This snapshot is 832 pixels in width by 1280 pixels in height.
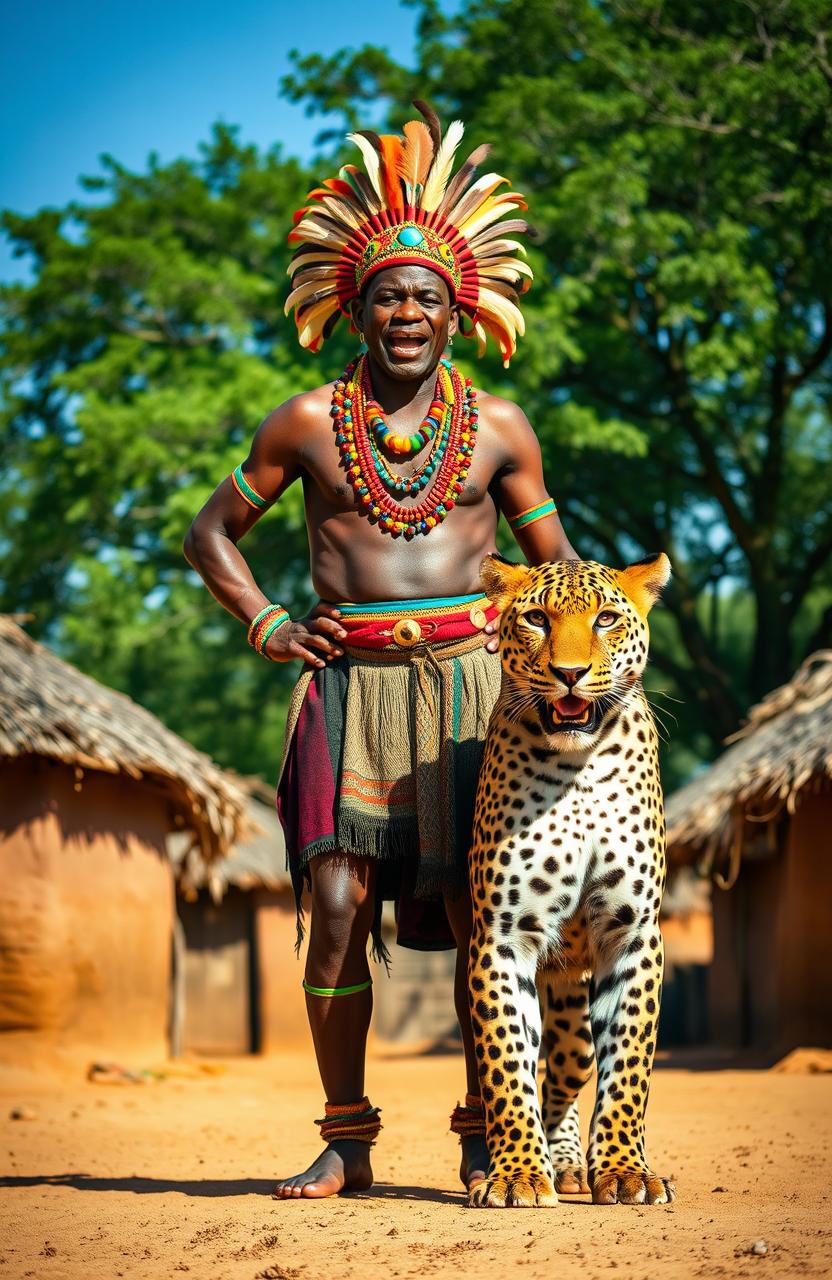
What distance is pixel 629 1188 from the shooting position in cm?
397

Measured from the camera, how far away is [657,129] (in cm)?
1582

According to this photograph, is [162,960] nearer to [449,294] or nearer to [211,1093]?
[211,1093]

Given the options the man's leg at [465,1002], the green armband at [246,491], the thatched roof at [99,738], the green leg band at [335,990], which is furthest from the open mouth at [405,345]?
the thatched roof at [99,738]

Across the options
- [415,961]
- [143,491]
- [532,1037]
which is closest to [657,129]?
[143,491]

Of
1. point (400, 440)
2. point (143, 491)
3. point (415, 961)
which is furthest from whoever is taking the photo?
point (415, 961)

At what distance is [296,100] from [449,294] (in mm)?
13959

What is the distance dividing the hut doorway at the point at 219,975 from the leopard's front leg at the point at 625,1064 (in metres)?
12.9

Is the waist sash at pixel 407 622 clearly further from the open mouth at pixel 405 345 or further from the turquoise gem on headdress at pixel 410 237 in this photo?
the turquoise gem on headdress at pixel 410 237

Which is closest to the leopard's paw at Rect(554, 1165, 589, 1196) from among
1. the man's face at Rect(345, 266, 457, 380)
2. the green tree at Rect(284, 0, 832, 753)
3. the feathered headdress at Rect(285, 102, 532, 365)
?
the man's face at Rect(345, 266, 457, 380)

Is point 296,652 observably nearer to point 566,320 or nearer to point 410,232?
point 410,232

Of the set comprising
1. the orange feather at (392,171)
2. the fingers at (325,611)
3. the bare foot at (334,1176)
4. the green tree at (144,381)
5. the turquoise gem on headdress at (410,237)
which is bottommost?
the bare foot at (334,1176)

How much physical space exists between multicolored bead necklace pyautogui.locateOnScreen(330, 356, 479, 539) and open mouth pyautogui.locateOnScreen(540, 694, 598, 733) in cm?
83

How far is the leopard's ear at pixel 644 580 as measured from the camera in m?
4.36

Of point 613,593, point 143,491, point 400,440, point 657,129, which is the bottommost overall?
point 613,593
